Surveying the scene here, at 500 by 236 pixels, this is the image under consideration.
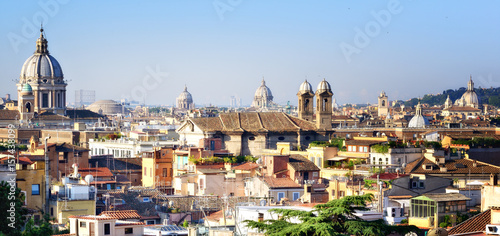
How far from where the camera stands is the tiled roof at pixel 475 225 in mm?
17078

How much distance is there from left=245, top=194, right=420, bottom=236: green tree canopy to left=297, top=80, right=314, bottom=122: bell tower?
160ft

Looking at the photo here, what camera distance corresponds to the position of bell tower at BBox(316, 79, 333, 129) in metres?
63.8

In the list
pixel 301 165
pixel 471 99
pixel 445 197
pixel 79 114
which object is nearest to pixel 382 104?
pixel 471 99

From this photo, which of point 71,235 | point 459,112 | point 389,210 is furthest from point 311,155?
point 459,112

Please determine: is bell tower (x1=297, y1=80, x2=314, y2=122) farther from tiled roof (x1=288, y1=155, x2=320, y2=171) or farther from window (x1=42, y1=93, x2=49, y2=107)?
window (x1=42, y1=93, x2=49, y2=107)

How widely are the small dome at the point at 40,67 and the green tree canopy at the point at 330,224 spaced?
99144mm

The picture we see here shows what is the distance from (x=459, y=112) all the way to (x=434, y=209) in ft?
455

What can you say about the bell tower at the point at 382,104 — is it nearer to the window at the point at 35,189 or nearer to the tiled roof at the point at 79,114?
the tiled roof at the point at 79,114

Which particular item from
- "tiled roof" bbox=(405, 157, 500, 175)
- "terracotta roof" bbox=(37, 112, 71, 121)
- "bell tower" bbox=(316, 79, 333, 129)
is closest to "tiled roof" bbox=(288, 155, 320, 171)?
"tiled roof" bbox=(405, 157, 500, 175)

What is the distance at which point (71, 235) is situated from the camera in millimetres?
18781

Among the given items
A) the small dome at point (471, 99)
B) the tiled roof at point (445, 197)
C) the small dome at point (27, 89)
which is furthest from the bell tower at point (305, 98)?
the small dome at point (471, 99)

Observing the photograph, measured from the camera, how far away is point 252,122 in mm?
62188

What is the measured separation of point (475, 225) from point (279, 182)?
15.6m

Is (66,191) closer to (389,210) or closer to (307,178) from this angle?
(389,210)
